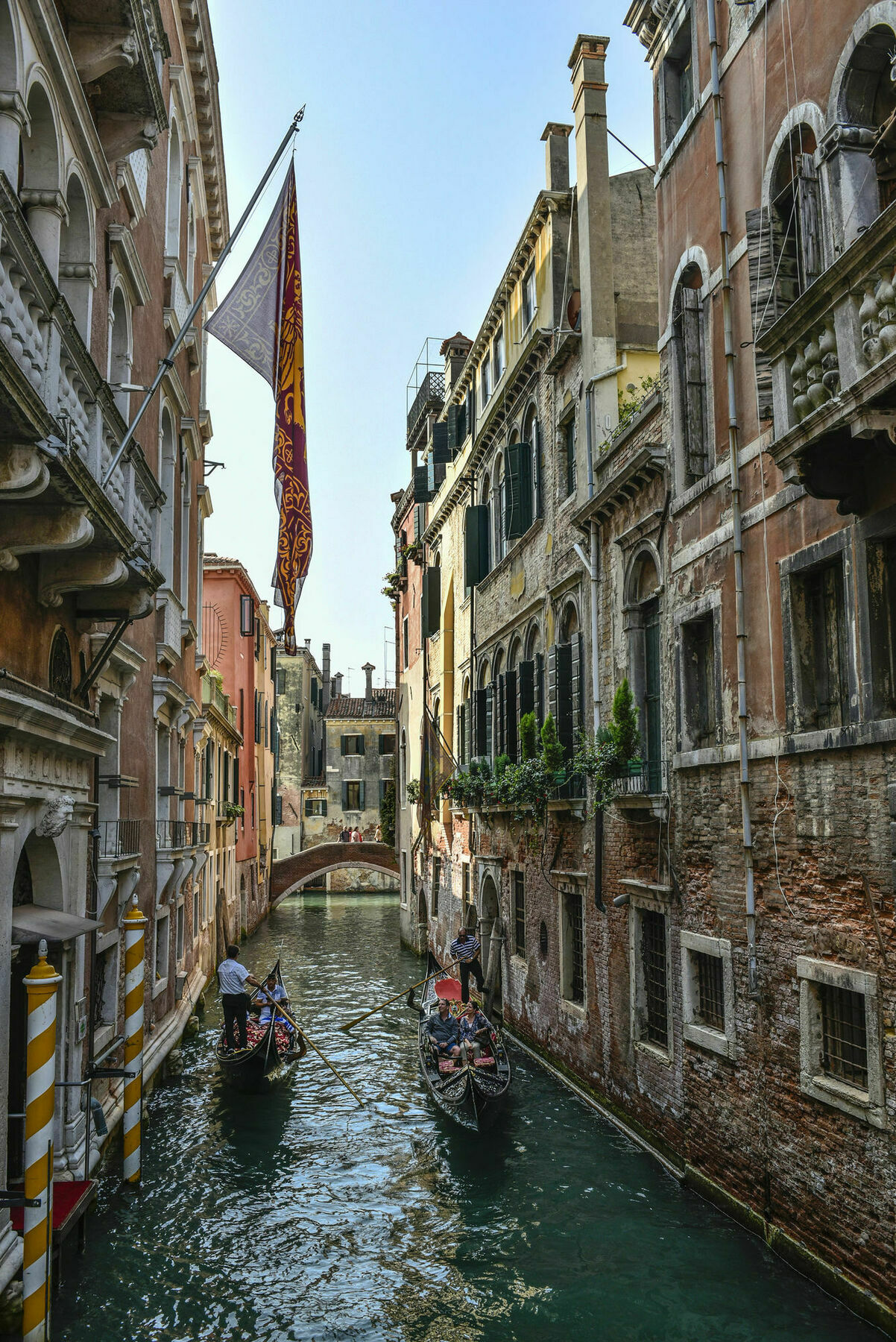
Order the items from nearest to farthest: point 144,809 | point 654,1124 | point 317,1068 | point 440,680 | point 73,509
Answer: point 73,509 < point 654,1124 < point 144,809 < point 317,1068 < point 440,680

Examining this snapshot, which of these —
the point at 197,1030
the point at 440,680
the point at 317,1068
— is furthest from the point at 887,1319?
the point at 440,680

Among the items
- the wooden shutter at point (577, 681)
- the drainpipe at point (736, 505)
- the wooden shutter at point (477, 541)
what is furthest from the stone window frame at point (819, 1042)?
the wooden shutter at point (477, 541)

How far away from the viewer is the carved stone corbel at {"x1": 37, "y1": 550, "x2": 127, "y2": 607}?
→ 7.15 m

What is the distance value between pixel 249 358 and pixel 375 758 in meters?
40.4

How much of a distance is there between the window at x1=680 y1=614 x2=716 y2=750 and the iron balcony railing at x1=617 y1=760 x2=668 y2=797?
0.70 metres

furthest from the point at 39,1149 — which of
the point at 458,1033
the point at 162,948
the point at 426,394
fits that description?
the point at 426,394

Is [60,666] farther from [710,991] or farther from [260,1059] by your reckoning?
[260,1059]

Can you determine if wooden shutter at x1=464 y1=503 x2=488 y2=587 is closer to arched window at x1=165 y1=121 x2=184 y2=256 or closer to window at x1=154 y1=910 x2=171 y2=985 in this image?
arched window at x1=165 y1=121 x2=184 y2=256

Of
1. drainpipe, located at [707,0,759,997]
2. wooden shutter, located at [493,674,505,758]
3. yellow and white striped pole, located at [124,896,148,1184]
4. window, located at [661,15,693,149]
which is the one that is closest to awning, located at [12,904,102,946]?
yellow and white striped pole, located at [124,896,148,1184]

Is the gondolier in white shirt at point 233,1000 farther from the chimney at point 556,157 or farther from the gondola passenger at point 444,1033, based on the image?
the chimney at point 556,157

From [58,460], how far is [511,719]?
11.7m

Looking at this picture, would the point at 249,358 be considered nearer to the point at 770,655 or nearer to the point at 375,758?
the point at 770,655

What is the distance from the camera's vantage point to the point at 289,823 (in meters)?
47.7

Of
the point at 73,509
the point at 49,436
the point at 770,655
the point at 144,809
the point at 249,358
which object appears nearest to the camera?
the point at 49,436
